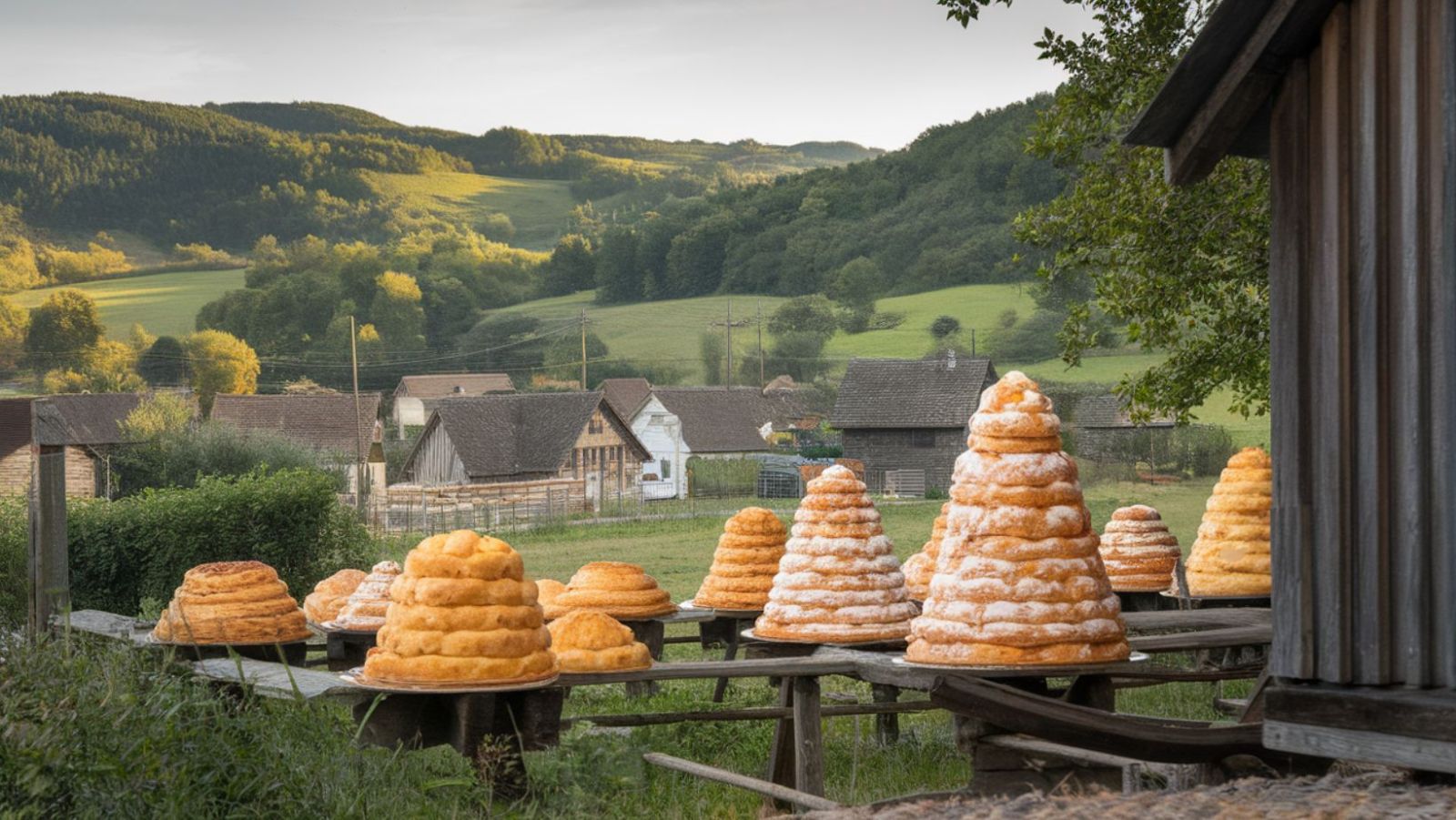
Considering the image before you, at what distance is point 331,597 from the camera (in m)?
14.5

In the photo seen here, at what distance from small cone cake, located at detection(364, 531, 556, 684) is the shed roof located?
57938 mm

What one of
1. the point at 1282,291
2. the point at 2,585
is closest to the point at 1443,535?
the point at 1282,291

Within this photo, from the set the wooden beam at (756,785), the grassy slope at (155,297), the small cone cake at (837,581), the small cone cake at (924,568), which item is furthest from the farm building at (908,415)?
the grassy slope at (155,297)

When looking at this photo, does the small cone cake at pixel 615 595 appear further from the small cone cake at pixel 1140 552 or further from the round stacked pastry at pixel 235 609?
the small cone cake at pixel 1140 552

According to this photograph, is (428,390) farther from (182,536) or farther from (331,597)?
(331,597)

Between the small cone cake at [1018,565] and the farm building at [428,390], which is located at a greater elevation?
the farm building at [428,390]

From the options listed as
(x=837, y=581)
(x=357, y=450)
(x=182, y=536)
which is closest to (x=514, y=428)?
(x=357, y=450)

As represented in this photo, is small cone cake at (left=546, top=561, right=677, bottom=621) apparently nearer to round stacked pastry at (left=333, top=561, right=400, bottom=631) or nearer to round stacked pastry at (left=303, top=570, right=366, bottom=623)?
round stacked pastry at (left=333, top=561, right=400, bottom=631)

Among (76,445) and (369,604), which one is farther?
(76,445)

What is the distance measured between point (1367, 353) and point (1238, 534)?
804cm

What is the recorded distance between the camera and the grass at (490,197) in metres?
162

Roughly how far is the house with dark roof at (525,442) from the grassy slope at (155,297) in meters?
58.4

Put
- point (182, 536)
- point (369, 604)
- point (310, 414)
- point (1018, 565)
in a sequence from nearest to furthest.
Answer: point (1018, 565)
point (369, 604)
point (182, 536)
point (310, 414)

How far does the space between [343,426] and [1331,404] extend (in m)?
68.1
